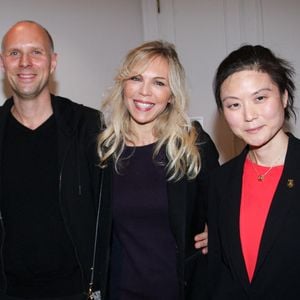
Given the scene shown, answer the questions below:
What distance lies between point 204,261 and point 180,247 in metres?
0.18

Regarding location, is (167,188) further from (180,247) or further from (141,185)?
(180,247)

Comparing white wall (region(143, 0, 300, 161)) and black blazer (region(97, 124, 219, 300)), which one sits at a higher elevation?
white wall (region(143, 0, 300, 161))

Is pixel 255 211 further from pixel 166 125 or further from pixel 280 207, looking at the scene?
pixel 166 125

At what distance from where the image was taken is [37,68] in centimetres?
199

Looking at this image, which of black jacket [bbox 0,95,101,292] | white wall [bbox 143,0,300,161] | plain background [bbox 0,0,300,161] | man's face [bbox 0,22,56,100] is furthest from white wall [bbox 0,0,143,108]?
black jacket [bbox 0,95,101,292]

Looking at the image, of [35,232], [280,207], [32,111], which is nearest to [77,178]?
[35,232]

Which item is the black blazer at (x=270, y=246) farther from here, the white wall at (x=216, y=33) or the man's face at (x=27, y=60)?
the white wall at (x=216, y=33)

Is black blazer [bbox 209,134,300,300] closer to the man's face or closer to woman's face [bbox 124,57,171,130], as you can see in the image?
woman's face [bbox 124,57,171,130]

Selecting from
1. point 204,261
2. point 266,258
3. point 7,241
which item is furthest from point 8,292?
point 266,258

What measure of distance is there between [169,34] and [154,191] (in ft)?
4.89

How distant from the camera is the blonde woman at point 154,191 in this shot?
185cm

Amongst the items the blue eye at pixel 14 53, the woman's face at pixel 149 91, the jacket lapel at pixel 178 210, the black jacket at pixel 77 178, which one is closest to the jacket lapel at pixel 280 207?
the jacket lapel at pixel 178 210

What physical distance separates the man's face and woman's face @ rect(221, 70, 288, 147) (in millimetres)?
998

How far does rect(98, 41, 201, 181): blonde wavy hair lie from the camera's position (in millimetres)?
1917
